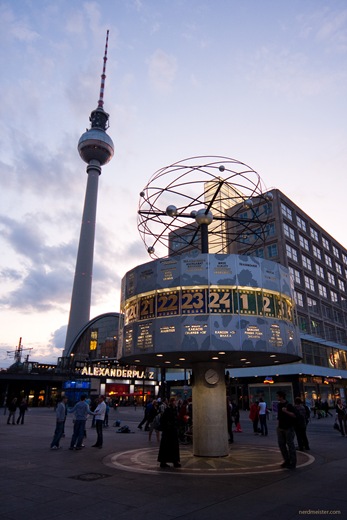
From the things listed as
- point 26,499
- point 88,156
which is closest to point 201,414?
point 26,499

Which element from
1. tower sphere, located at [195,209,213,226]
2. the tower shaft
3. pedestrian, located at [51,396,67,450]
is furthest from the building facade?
the tower shaft

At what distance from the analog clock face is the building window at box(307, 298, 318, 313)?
4799 cm

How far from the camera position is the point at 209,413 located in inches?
550

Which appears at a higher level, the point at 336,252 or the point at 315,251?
the point at 336,252

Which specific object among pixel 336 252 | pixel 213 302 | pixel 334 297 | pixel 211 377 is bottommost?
pixel 211 377

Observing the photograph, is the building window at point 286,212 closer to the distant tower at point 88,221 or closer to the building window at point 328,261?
the building window at point 328,261

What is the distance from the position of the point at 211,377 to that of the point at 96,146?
118m

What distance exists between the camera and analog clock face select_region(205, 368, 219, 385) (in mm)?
14367

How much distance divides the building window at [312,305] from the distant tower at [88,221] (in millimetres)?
61722

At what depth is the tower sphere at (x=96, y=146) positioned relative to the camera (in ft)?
400

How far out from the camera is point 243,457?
A: 1341 cm

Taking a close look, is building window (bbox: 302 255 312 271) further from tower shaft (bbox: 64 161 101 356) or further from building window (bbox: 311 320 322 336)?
tower shaft (bbox: 64 161 101 356)

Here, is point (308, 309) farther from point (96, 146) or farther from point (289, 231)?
point (96, 146)

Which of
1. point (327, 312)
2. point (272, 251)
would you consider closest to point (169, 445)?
point (272, 251)
